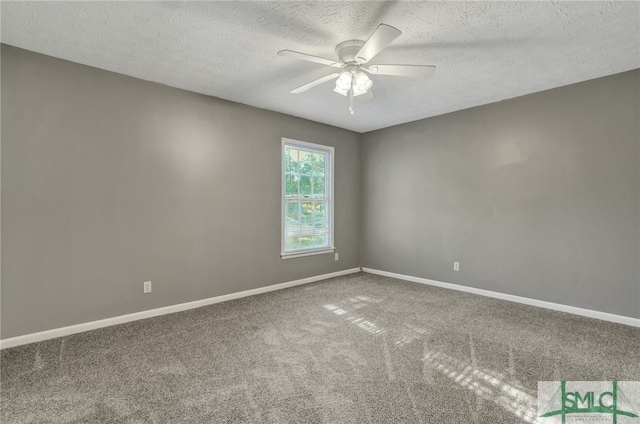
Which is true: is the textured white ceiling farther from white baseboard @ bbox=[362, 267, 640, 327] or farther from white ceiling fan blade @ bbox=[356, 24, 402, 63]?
white baseboard @ bbox=[362, 267, 640, 327]

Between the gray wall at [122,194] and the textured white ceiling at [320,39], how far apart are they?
351 mm

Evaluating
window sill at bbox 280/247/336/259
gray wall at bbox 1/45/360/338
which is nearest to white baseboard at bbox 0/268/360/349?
gray wall at bbox 1/45/360/338

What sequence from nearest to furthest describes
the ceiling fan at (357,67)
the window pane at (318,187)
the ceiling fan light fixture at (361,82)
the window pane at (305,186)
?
the ceiling fan at (357,67)
the ceiling fan light fixture at (361,82)
the window pane at (305,186)
the window pane at (318,187)

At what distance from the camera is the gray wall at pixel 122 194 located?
2.65 metres

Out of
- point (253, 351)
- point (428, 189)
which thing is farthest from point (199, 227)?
point (428, 189)

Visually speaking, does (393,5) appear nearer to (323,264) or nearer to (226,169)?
(226,169)

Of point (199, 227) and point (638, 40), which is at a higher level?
point (638, 40)

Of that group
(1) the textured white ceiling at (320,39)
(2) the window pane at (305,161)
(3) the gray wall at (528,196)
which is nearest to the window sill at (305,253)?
(3) the gray wall at (528,196)

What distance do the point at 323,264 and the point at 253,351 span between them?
2582 mm

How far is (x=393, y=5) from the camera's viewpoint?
2.06 meters

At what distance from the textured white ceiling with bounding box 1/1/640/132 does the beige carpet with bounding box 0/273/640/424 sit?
246 cm

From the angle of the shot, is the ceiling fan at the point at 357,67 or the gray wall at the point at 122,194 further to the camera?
the gray wall at the point at 122,194

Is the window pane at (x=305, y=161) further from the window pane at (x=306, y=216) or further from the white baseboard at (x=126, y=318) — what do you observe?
the white baseboard at (x=126, y=318)

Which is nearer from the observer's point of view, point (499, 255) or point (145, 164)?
point (145, 164)
